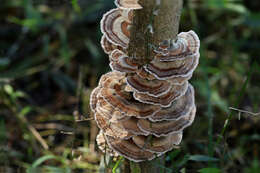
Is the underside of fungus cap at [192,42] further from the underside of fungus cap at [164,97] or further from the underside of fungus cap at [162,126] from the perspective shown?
the underside of fungus cap at [162,126]

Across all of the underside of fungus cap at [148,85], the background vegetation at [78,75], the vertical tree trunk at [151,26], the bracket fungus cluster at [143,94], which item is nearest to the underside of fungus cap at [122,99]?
the bracket fungus cluster at [143,94]

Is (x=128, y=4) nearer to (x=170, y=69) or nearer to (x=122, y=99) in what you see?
(x=170, y=69)

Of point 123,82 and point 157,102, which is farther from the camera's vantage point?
point 123,82

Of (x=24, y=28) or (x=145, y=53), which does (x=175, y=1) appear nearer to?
(x=145, y=53)

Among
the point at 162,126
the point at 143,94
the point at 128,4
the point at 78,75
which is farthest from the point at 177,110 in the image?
the point at 78,75

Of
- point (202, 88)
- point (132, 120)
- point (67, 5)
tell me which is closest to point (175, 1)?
point (132, 120)

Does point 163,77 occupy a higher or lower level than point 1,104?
higher

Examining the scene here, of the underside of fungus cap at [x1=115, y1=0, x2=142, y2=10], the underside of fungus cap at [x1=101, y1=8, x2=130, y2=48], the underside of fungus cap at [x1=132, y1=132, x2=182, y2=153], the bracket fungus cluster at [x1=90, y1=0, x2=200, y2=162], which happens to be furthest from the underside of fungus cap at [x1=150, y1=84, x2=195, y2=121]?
the underside of fungus cap at [x1=115, y1=0, x2=142, y2=10]
